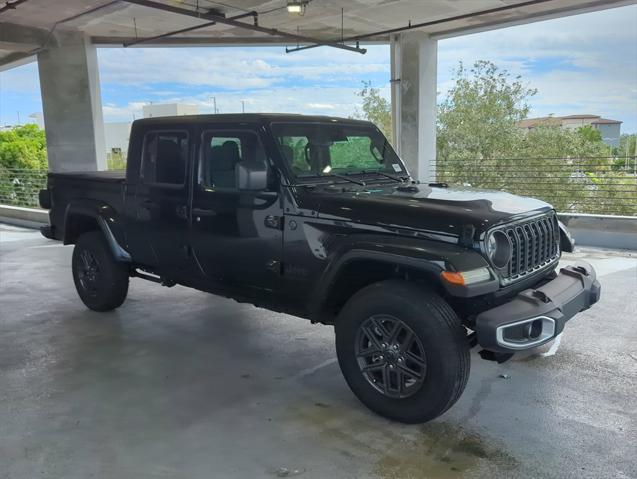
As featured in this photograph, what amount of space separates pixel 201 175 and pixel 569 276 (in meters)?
2.56

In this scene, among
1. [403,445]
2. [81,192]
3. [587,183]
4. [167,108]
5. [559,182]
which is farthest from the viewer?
[167,108]

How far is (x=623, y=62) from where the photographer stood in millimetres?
29094

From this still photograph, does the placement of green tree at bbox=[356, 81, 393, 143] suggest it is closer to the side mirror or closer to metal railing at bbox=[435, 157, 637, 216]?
metal railing at bbox=[435, 157, 637, 216]

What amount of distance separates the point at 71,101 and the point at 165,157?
735 cm

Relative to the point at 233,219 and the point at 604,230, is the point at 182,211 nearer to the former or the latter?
the point at 233,219

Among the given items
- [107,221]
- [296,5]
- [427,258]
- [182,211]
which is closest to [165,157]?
[182,211]

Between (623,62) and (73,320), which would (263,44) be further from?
(623,62)

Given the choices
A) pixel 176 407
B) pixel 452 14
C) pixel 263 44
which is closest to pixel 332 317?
pixel 176 407

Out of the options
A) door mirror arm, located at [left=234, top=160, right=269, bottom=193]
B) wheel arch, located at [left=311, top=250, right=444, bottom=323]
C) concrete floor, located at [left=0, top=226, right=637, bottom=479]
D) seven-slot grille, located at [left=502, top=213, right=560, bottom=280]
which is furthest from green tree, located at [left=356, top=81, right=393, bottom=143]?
wheel arch, located at [left=311, top=250, right=444, bottom=323]

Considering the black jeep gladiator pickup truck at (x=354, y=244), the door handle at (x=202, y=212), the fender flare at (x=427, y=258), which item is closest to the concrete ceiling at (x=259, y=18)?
the black jeep gladiator pickup truck at (x=354, y=244)

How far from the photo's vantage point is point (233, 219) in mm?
3609

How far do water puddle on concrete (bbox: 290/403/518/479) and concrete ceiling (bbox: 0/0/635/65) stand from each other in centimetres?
688

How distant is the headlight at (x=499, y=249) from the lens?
279cm

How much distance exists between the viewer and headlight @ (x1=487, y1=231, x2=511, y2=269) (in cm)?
279
